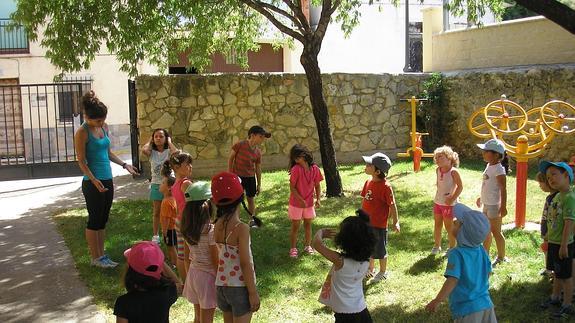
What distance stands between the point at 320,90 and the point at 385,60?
1342 cm

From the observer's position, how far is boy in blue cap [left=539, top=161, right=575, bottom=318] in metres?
4.84

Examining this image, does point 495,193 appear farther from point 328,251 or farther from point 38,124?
point 38,124

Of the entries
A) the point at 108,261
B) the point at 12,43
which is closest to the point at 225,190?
the point at 108,261

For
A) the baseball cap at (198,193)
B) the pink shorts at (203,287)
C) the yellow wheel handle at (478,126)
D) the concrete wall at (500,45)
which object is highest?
the concrete wall at (500,45)

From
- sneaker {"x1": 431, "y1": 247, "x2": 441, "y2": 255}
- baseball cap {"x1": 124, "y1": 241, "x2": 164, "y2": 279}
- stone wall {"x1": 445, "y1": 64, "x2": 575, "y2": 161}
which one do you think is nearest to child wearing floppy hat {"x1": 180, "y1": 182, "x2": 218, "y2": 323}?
baseball cap {"x1": 124, "y1": 241, "x2": 164, "y2": 279}

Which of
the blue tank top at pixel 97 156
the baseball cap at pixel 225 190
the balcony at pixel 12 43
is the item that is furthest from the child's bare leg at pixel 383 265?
the balcony at pixel 12 43

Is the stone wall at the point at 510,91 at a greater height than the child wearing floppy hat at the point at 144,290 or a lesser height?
greater

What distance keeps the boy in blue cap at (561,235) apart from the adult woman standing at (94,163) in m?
4.01

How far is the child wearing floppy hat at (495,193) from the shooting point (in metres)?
6.25

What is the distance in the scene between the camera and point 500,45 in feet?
47.8

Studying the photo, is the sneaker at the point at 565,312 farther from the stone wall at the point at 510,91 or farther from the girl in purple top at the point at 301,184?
the stone wall at the point at 510,91

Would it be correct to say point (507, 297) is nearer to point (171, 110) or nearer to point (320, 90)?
point (320, 90)

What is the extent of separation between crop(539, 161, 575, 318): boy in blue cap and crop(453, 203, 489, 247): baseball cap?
4.43ft

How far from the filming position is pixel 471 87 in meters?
14.2
